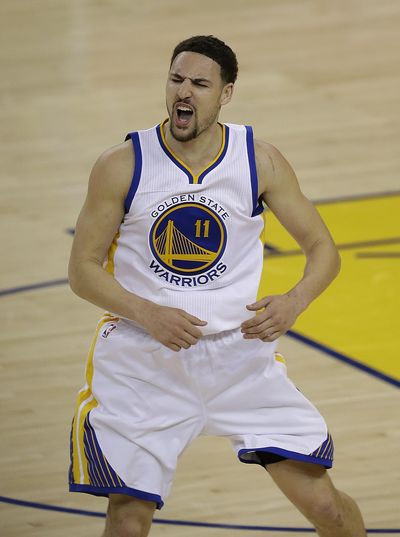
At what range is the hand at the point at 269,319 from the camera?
436 cm

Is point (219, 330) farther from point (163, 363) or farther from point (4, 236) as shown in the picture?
point (4, 236)

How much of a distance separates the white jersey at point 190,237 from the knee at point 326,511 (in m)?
0.60

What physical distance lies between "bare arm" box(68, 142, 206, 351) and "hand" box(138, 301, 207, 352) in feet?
0.05

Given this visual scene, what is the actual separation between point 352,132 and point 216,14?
412 centimetres

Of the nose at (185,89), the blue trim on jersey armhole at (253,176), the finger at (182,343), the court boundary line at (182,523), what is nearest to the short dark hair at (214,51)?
the nose at (185,89)

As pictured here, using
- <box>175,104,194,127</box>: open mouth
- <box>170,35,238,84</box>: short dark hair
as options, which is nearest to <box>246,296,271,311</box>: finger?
<box>175,104,194,127</box>: open mouth

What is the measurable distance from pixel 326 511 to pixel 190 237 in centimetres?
94

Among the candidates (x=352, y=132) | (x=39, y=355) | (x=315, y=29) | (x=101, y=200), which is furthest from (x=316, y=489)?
(x=315, y=29)

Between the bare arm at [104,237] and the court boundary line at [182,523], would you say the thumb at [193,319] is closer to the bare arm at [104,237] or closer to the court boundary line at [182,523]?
the bare arm at [104,237]

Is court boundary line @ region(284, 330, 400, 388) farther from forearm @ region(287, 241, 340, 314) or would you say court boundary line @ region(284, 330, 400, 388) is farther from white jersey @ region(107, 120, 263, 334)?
white jersey @ region(107, 120, 263, 334)

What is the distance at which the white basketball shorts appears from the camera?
447cm

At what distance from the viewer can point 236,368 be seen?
455 cm

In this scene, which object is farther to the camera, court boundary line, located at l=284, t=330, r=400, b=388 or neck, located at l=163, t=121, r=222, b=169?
court boundary line, located at l=284, t=330, r=400, b=388

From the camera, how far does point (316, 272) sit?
15.1ft
